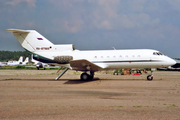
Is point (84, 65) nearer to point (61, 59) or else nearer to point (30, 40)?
point (61, 59)

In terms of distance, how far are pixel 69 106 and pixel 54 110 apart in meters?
0.90

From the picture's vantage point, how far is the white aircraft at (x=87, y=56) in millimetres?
21766

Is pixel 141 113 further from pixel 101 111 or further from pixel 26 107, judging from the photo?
pixel 26 107

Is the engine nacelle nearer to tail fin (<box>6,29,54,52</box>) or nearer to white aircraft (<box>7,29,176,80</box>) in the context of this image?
white aircraft (<box>7,29,176,80</box>)

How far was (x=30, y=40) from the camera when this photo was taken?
22.9 meters

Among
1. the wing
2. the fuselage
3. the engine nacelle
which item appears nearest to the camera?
the wing

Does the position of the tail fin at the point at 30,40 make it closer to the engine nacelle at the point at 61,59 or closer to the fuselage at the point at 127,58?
the fuselage at the point at 127,58

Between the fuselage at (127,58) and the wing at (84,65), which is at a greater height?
the fuselage at (127,58)

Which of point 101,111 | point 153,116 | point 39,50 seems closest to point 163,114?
point 153,116

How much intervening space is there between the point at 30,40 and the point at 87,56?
6.60 m

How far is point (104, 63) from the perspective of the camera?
2225 centimetres

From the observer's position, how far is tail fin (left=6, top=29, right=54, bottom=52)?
22.9 metres

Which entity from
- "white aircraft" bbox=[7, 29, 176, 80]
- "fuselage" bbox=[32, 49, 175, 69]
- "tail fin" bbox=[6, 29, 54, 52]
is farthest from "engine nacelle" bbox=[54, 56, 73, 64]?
"tail fin" bbox=[6, 29, 54, 52]

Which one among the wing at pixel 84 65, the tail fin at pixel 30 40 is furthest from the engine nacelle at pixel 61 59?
the tail fin at pixel 30 40
